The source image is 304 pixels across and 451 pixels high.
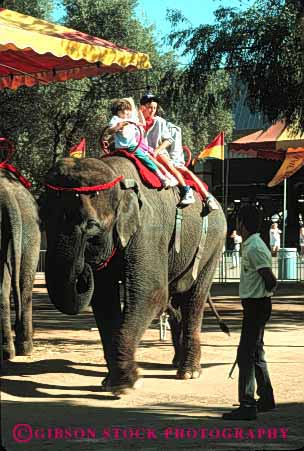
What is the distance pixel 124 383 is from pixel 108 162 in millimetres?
1998

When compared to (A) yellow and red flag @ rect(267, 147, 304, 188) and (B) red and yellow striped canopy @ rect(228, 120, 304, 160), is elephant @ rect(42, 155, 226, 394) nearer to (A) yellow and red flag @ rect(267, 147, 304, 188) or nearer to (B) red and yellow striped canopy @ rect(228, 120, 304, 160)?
(B) red and yellow striped canopy @ rect(228, 120, 304, 160)

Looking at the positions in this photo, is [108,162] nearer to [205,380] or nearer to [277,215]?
[205,380]

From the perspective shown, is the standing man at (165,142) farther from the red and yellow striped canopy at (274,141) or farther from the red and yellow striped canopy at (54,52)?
the red and yellow striped canopy at (274,141)

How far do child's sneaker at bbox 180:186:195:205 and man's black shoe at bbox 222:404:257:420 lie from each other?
8.56ft

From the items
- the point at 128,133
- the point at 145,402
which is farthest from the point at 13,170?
the point at 145,402

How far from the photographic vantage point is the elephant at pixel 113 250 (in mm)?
7637

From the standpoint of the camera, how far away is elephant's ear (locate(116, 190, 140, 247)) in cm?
798

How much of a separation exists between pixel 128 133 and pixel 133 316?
5.94ft

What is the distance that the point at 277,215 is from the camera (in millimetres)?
41812

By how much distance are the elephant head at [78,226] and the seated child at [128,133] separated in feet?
2.61

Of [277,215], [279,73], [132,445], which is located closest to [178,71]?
[279,73]

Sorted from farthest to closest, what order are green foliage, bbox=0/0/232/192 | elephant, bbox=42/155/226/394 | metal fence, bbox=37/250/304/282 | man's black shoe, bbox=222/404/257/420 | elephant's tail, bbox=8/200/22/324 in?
metal fence, bbox=37/250/304/282 < green foliage, bbox=0/0/232/192 < elephant's tail, bbox=8/200/22/324 < elephant, bbox=42/155/226/394 < man's black shoe, bbox=222/404/257/420

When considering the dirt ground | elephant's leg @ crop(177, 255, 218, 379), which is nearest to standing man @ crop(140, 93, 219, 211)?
elephant's leg @ crop(177, 255, 218, 379)

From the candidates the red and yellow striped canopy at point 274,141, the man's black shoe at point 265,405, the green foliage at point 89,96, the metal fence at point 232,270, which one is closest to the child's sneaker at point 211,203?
the man's black shoe at point 265,405
